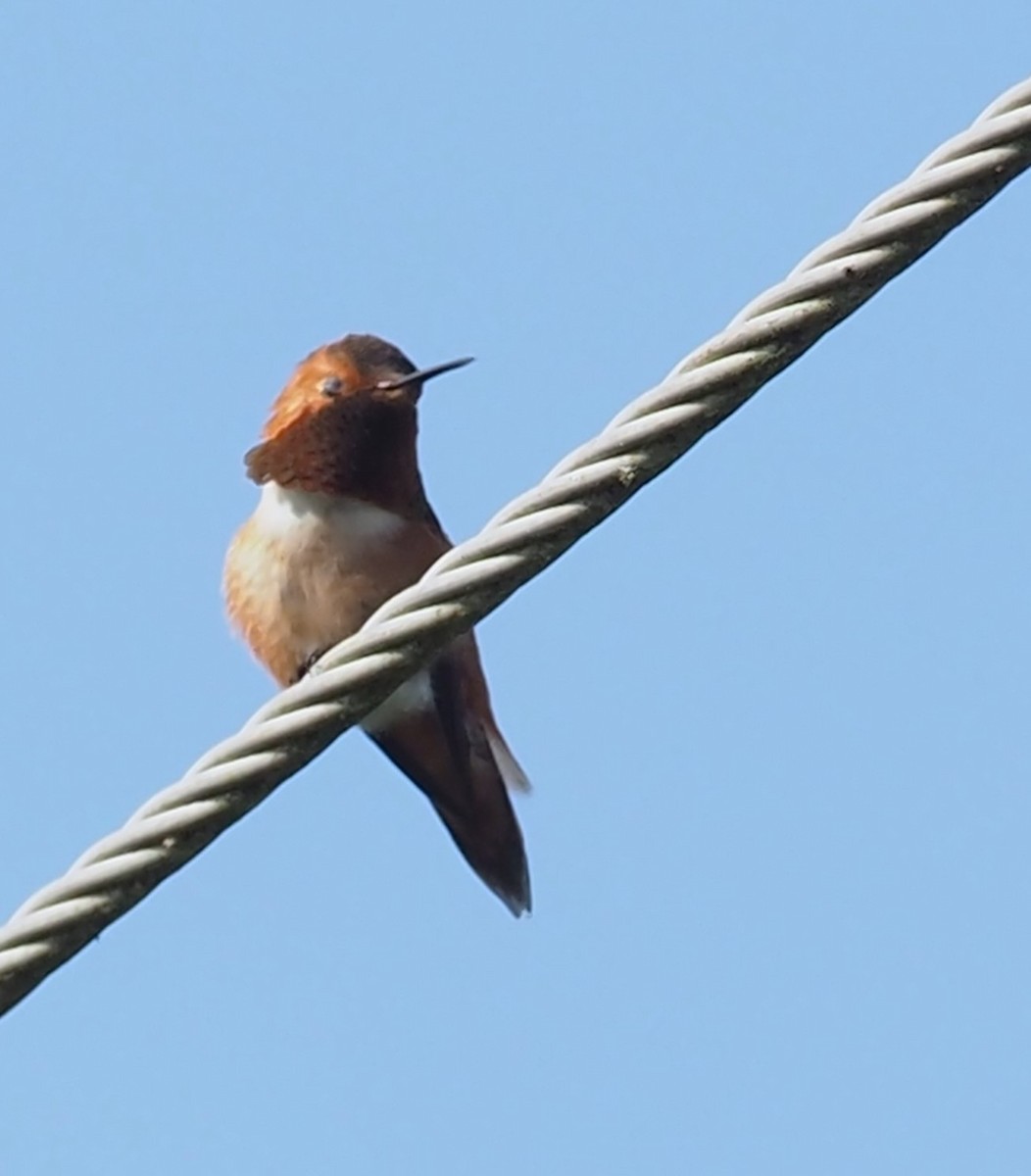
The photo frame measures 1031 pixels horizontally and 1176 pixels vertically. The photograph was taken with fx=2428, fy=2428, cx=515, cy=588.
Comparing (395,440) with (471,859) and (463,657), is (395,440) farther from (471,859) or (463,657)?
(471,859)

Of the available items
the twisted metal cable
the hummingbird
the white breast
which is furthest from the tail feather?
the twisted metal cable

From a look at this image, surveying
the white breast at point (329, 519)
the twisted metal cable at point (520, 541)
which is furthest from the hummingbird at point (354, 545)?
the twisted metal cable at point (520, 541)

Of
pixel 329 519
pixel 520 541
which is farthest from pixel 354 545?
pixel 520 541

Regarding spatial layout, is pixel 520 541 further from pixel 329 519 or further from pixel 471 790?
pixel 471 790

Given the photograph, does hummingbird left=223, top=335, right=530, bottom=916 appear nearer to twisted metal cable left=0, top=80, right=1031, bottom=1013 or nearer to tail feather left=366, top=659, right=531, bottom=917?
tail feather left=366, top=659, right=531, bottom=917

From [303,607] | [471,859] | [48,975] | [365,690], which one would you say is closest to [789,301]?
[365,690]

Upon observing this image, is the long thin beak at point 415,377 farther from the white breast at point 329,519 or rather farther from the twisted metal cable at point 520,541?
the twisted metal cable at point 520,541
